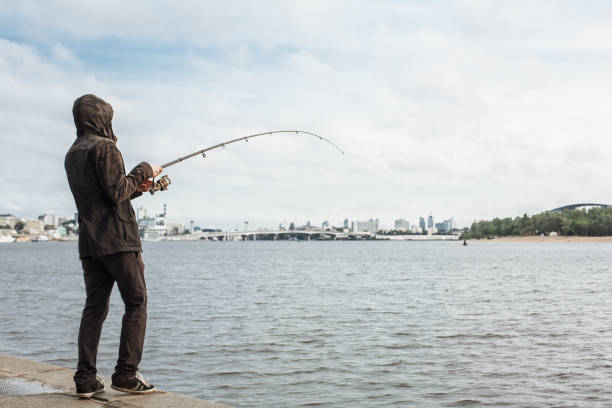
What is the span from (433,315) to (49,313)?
467 inches

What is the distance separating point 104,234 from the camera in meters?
4.81

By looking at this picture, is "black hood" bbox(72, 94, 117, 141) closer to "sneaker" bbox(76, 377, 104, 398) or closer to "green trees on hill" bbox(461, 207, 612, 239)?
"sneaker" bbox(76, 377, 104, 398)

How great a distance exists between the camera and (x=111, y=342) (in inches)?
548

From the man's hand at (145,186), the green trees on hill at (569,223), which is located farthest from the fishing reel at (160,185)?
the green trees on hill at (569,223)

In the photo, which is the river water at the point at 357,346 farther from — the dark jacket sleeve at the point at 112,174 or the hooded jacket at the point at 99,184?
the dark jacket sleeve at the point at 112,174

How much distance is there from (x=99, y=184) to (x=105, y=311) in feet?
3.41

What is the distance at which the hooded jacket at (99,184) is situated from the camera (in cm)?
477

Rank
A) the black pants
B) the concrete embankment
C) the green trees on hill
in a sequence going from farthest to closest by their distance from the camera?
the green trees on hill
the black pants
the concrete embankment

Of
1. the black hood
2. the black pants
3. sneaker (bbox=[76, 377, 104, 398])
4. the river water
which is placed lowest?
the river water

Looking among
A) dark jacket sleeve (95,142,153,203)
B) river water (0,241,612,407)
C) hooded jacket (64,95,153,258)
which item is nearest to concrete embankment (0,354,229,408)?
hooded jacket (64,95,153,258)

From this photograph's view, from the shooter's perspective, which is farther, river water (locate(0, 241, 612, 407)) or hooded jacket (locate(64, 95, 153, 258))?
river water (locate(0, 241, 612, 407))

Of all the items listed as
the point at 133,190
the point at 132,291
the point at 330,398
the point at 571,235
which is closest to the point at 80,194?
the point at 133,190

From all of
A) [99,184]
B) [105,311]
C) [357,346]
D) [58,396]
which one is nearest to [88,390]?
[58,396]

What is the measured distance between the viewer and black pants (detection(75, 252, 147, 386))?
4.93 m
